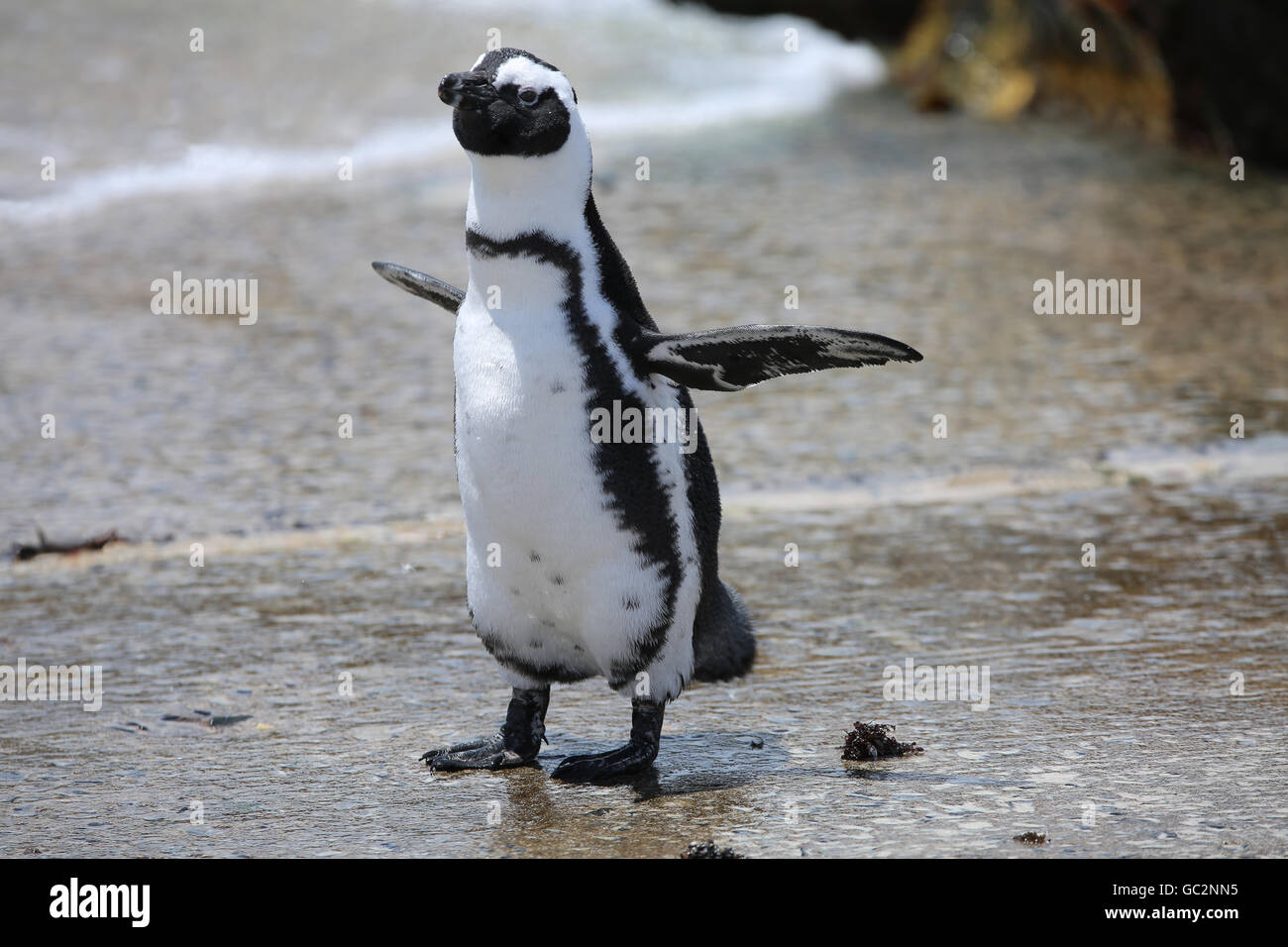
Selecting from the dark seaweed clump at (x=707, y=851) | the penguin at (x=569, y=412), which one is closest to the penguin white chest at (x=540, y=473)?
the penguin at (x=569, y=412)

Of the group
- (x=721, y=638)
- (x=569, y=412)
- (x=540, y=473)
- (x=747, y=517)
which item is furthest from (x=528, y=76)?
(x=747, y=517)

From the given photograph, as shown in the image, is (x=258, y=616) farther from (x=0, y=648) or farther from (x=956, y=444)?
(x=956, y=444)

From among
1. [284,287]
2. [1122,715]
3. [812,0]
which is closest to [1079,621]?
[1122,715]

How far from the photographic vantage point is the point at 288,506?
5.55 m

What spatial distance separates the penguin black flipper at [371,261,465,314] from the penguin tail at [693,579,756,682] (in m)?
0.90

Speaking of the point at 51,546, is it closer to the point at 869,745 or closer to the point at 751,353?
the point at 751,353

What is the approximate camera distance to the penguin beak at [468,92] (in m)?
3.27

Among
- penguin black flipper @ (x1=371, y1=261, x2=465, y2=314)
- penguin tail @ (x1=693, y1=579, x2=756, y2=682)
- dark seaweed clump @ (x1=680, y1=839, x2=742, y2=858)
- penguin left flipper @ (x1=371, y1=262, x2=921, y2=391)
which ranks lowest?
dark seaweed clump @ (x1=680, y1=839, x2=742, y2=858)

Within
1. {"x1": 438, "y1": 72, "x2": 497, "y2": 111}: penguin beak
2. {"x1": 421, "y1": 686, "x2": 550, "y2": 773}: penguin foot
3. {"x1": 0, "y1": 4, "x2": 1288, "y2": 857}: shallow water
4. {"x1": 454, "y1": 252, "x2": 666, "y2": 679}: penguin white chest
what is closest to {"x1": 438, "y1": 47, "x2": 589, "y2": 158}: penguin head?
{"x1": 438, "y1": 72, "x2": 497, "y2": 111}: penguin beak

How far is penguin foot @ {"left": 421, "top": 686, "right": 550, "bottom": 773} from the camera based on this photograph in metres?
3.58

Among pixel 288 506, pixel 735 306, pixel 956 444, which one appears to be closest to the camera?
pixel 288 506

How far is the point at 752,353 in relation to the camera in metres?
3.39

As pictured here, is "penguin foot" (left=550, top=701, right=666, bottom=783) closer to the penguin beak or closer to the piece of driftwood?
the penguin beak
